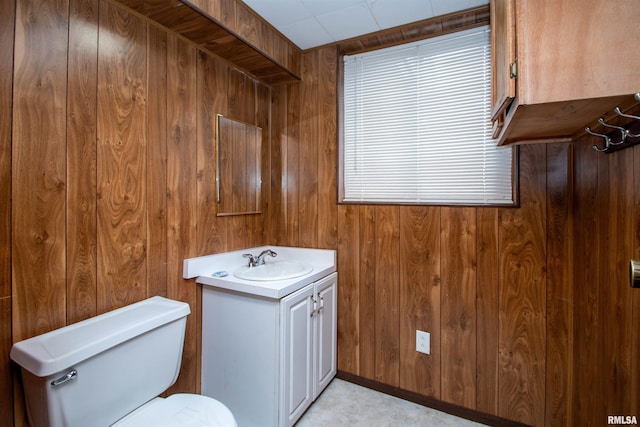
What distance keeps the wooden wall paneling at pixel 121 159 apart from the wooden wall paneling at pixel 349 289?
47.7 inches

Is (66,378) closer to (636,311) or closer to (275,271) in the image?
(275,271)

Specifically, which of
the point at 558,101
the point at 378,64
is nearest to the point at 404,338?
the point at 558,101

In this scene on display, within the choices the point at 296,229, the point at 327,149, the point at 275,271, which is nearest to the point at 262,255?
the point at 275,271

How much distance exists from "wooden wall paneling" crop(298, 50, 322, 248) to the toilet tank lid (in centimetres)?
105

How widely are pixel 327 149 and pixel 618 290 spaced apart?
1.66m

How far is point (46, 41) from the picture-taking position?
44.6 inches

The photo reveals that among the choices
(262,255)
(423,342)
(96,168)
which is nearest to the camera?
(96,168)

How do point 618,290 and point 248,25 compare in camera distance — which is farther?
point 248,25

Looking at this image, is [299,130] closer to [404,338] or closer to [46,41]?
[46,41]

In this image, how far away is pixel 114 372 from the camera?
112 cm

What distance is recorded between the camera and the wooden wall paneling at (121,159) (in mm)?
1313

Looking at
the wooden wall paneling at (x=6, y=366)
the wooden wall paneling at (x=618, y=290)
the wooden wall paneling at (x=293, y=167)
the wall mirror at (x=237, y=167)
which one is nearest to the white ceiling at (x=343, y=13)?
the wooden wall paneling at (x=293, y=167)

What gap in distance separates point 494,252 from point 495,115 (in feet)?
2.72

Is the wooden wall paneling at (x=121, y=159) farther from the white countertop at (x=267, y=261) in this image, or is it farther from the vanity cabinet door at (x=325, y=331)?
the vanity cabinet door at (x=325, y=331)
